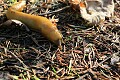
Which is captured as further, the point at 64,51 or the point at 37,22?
the point at 37,22

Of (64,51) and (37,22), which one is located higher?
(37,22)

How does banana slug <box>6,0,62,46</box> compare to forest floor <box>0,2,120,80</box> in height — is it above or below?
above

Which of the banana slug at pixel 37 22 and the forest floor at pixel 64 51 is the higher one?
the banana slug at pixel 37 22

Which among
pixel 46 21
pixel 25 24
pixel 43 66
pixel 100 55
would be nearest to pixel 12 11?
pixel 25 24

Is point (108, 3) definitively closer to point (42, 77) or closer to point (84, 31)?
point (84, 31)
